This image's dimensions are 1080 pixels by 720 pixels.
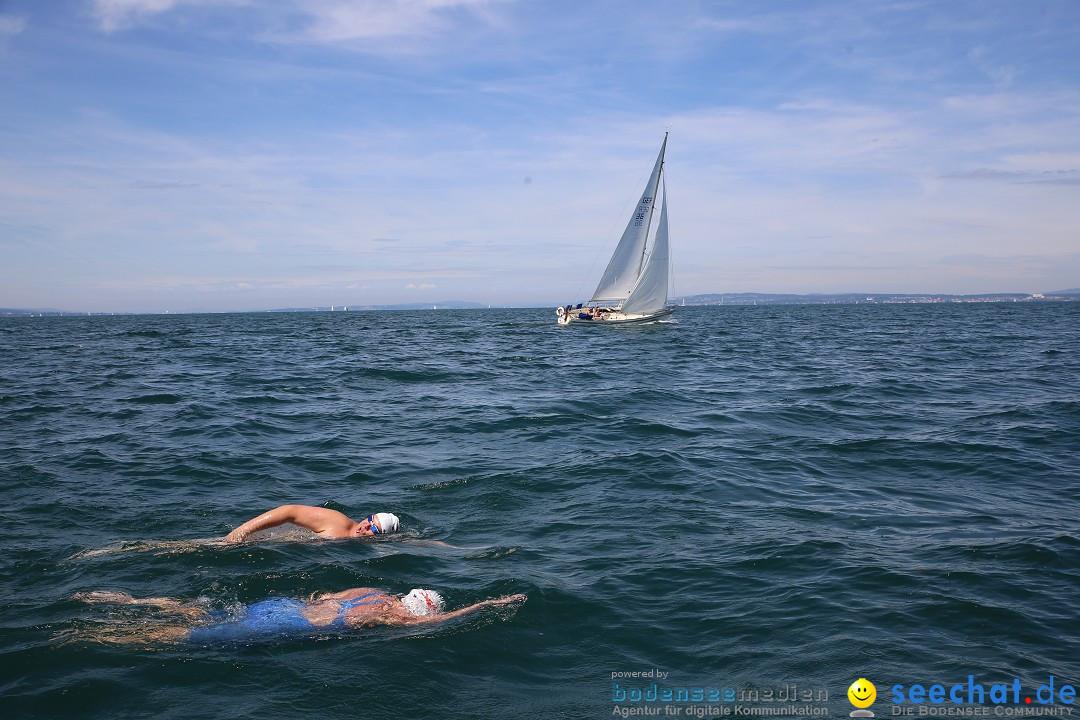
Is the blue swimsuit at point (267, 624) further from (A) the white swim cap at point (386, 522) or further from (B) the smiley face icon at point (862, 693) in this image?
(B) the smiley face icon at point (862, 693)

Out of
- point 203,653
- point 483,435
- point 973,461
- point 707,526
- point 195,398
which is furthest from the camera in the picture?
point 195,398

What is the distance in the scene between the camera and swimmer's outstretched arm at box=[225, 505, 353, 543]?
7.01 meters

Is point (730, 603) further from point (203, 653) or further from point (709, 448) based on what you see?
point (709, 448)

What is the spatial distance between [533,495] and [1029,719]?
239 inches

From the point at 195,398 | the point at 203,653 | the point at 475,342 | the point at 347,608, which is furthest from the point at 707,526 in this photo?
the point at 475,342

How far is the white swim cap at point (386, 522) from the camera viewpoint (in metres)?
7.70

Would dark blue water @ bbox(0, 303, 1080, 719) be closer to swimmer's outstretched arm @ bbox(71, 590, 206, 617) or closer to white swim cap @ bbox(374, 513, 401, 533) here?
swimmer's outstretched arm @ bbox(71, 590, 206, 617)

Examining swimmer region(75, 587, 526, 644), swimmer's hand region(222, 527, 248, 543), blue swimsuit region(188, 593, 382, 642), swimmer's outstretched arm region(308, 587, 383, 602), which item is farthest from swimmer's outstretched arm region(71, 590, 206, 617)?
swimmer's hand region(222, 527, 248, 543)

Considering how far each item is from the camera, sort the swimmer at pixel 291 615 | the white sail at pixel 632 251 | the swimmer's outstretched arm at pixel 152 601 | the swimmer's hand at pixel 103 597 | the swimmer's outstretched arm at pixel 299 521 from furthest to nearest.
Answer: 1. the white sail at pixel 632 251
2. the swimmer's outstretched arm at pixel 299 521
3. the swimmer's hand at pixel 103 597
4. the swimmer's outstretched arm at pixel 152 601
5. the swimmer at pixel 291 615

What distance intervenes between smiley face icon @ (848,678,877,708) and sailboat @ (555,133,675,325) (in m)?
45.2

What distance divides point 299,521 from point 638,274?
145ft

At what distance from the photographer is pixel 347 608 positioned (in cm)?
585

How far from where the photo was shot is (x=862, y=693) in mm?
4695

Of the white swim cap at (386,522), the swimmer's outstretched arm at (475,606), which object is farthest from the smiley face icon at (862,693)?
the white swim cap at (386,522)
